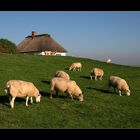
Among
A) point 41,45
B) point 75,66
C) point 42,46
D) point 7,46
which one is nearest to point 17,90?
point 75,66

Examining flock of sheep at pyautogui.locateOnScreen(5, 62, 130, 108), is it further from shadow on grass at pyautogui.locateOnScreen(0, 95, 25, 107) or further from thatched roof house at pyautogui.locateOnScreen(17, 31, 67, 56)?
thatched roof house at pyautogui.locateOnScreen(17, 31, 67, 56)

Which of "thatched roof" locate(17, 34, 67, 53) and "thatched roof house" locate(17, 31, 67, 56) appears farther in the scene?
"thatched roof" locate(17, 34, 67, 53)

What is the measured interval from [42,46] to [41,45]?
2.20 ft

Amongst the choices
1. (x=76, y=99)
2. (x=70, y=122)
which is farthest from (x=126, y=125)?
(x=76, y=99)

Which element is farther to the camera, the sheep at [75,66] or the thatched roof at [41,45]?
the thatched roof at [41,45]

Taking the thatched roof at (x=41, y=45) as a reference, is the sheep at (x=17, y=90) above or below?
below

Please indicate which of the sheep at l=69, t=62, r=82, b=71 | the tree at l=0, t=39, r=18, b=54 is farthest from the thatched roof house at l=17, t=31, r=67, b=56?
the sheep at l=69, t=62, r=82, b=71

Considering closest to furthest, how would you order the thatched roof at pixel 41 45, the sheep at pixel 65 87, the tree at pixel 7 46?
the sheep at pixel 65 87 < the tree at pixel 7 46 < the thatched roof at pixel 41 45

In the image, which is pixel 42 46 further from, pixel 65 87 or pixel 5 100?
pixel 5 100

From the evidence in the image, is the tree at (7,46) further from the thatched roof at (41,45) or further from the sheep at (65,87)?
the sheep at (65,87)

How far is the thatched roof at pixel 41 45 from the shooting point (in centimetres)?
9037

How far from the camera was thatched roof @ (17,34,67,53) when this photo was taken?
296ft

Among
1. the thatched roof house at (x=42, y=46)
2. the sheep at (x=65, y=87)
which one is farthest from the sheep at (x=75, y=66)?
the thatched roof house at (x=42, y=46)
